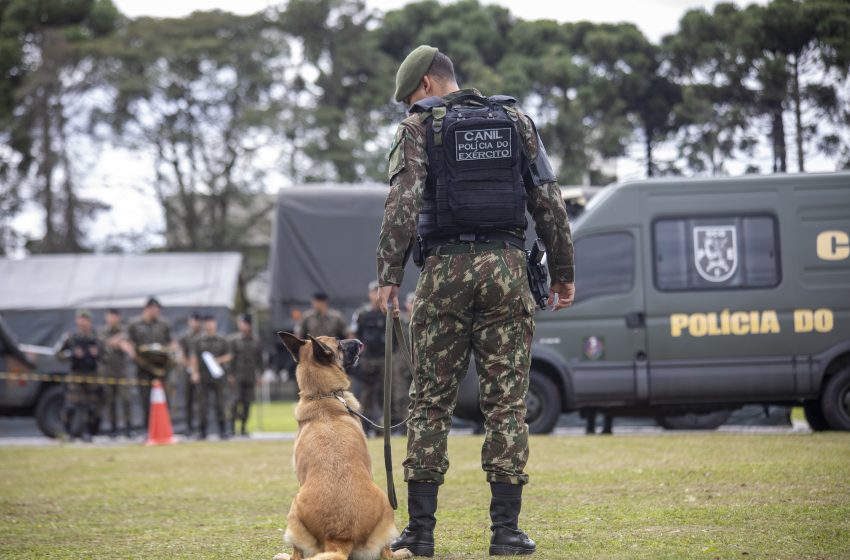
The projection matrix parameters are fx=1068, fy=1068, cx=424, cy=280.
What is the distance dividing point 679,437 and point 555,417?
1.48 metres

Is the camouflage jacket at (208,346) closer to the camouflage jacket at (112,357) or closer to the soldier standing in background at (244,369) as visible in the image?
the soldier standing in background at (244,369)

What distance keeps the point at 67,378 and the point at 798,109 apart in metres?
12.9

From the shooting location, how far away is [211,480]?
9141 mm

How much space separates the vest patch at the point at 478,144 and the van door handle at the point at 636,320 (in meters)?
7.72

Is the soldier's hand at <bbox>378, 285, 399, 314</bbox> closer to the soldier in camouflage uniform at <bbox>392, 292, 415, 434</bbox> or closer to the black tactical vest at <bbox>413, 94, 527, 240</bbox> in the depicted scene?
the black tactical vest at <bbox>413, 94, 527, 240</bbox>

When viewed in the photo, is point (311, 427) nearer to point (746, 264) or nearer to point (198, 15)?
point (746, 264)

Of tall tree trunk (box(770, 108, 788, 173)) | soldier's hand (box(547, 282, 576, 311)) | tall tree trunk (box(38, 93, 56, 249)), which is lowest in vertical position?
soldier's hand (box(547, 282, 576, 311))

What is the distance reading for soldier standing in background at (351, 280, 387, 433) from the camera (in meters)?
14.7

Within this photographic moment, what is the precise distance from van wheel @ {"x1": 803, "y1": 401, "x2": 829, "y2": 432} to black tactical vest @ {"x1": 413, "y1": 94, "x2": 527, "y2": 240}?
8513 millimetres

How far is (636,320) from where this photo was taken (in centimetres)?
1204

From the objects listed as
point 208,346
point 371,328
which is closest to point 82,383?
point 208,346

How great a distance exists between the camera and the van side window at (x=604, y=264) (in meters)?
12.1

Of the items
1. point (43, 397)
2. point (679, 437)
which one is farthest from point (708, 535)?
point (43, 397)

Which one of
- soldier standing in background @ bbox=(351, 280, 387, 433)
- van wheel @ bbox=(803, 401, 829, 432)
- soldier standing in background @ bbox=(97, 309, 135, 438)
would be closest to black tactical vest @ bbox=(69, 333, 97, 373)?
soldier standing in background @ bbox=(97, 309, 135, 438)
